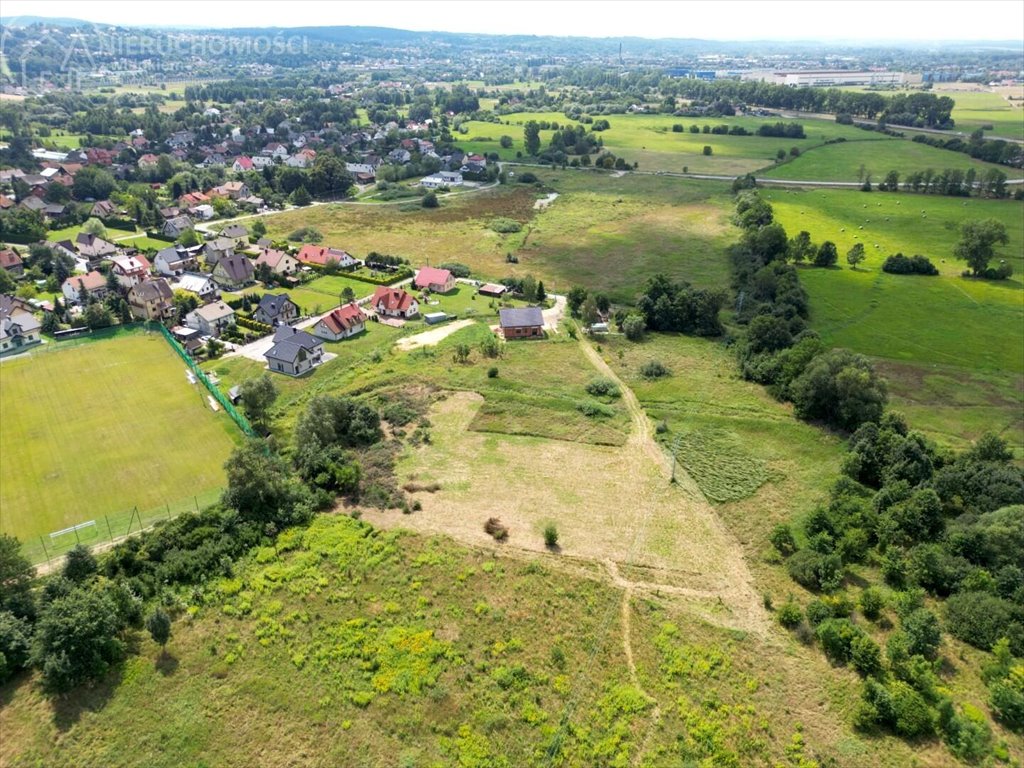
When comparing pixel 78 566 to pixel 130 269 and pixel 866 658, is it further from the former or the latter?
pixel 130 269

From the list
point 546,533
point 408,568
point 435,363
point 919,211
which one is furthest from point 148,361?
point 919,211

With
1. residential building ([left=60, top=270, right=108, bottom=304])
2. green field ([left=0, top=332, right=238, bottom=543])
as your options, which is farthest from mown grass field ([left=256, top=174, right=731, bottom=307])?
green field ([left=0, top=332, right=238, bottom=543])

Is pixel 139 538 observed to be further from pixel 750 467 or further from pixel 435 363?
pixel 750 467

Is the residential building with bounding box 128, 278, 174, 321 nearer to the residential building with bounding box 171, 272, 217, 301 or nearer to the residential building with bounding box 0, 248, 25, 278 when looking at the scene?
the residential building with bounding box 171, 272, 217, 301

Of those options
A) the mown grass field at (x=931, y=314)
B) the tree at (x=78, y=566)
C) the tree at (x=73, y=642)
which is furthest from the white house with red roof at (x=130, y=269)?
the mown grass field at (x=931, y=314)

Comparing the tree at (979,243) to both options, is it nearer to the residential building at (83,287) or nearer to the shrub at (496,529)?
the shrub at (496,529)

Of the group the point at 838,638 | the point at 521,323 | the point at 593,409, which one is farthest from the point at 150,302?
the point at 838,638
